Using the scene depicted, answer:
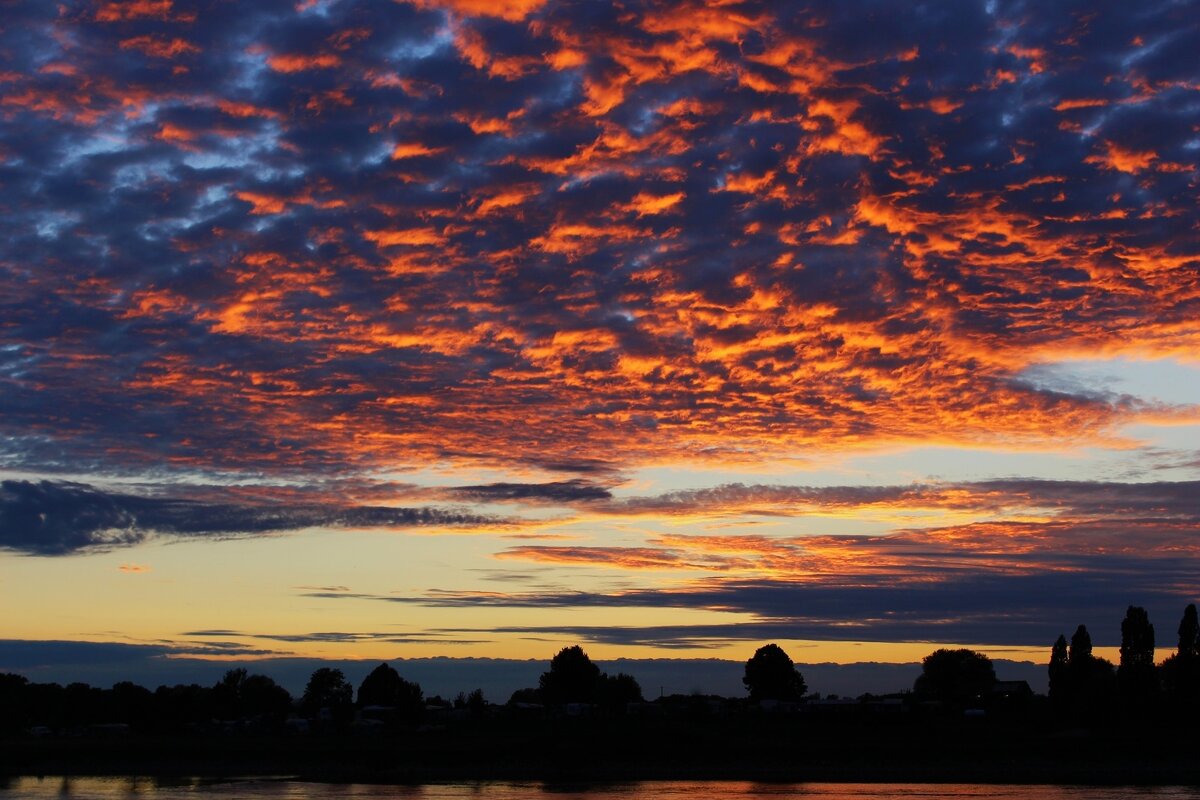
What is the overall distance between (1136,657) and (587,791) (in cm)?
8336

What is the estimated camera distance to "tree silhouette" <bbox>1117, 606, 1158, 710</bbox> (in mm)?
144125

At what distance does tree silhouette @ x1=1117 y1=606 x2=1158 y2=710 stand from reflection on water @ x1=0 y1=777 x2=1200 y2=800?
174 feet

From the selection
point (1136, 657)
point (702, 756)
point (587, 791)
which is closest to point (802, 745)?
point (702, 756)

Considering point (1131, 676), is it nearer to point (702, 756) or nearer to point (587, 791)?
point (702, 756)

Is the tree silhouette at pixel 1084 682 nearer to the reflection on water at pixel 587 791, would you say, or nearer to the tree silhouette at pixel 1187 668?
the tree silhouette at pixel 1187 668

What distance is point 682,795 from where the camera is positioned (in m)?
91.6

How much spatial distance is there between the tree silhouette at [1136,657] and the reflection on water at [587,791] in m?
53.0

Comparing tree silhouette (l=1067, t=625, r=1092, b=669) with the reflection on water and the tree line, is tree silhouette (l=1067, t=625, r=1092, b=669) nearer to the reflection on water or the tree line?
the tree line

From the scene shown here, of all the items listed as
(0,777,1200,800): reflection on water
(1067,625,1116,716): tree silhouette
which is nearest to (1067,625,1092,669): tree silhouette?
(1067,625,1116,716): tree silhouette

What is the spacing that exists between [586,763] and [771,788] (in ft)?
99.8

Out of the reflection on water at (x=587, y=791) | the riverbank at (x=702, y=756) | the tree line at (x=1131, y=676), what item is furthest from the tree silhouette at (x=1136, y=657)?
the reflection on water at (x=587, y=791)

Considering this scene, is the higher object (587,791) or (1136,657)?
(1136,657)

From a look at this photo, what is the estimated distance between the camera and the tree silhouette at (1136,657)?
5674 inches

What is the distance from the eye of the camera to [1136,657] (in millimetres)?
147125
